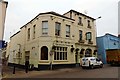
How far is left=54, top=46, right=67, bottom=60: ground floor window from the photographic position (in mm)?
23656

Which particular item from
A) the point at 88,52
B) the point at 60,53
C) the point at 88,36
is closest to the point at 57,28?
the point at 60,53

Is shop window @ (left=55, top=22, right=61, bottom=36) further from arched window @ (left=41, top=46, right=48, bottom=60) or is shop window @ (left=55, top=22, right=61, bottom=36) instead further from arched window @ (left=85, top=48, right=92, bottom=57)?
arched window @ (left=85, top=48, right=92, bottom=57)

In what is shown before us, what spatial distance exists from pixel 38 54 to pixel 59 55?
3077mm

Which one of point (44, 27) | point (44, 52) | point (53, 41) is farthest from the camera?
point (44, 27)

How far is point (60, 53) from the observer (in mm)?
24250

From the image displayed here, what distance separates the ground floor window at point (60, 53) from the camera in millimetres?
23656

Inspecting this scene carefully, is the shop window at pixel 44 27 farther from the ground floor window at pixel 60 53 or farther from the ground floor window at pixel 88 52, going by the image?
the ground floor window at pixel 88 52

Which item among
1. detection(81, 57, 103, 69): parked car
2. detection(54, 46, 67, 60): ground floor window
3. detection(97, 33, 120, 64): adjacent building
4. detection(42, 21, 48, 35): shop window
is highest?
detection(42, 21, 48, 35): shop window

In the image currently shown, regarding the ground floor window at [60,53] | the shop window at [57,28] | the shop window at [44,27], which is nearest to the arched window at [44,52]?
the ground floor window at [60,53]

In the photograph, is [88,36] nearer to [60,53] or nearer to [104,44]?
[104,44]

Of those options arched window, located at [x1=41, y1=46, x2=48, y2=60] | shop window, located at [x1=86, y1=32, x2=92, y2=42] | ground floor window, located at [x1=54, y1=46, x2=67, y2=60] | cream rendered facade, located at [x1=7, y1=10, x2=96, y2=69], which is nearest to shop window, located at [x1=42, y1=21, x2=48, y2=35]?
cream rendered facade, located at [x1=7, y1=10, x2=96, y2=69]

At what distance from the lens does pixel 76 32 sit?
28062 mm

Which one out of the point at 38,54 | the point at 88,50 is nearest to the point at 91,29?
the point at 88,50

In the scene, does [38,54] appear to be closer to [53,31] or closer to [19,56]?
[53,31]
